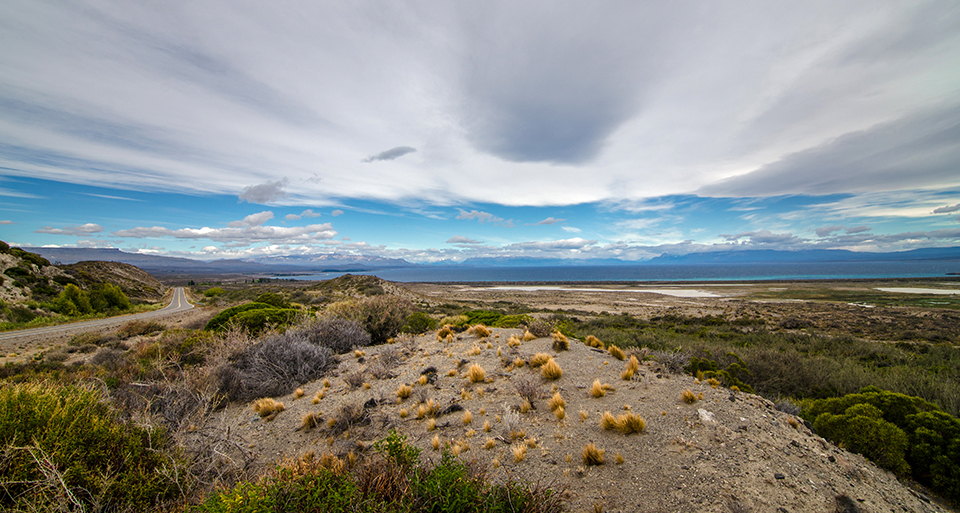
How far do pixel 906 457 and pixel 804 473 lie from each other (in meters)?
1.80

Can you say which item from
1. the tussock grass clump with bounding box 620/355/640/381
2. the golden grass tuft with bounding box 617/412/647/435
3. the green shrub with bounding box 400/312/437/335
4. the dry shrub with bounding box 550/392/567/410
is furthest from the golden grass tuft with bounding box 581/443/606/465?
the green shrub with bounding box 400/312/437/335

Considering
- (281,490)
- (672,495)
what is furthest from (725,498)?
(281,490)

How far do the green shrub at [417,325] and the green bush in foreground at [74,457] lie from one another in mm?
9212

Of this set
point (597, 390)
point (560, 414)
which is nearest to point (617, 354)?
point (597, 390)

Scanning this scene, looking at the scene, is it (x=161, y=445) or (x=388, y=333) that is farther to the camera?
(x=388, y=333)

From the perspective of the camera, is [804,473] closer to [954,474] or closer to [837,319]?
[954,474]

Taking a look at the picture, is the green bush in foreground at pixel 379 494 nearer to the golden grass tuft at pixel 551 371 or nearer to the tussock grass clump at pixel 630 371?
the golden grass tuft at pixel 551 371

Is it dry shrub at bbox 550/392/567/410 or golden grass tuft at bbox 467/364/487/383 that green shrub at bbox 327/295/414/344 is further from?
dry shrub at bbox 550/392/567/410

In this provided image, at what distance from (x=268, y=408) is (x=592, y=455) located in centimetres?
635

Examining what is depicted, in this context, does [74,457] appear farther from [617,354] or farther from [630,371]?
[617,354]

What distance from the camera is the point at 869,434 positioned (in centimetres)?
451

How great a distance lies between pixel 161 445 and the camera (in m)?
4.09

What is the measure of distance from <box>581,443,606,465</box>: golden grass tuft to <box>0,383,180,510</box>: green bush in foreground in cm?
455

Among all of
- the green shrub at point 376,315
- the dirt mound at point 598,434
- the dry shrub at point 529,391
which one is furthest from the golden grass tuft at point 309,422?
the green shrub at point 376,315
